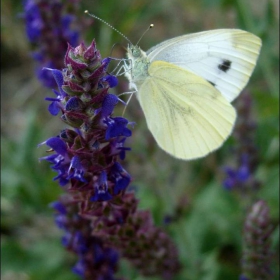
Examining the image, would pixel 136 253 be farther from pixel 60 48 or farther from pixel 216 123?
pixel 60 48

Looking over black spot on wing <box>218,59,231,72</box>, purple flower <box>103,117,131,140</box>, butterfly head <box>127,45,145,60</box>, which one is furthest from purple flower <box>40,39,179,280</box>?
black spot on wing <box>218,59,231,72</box>

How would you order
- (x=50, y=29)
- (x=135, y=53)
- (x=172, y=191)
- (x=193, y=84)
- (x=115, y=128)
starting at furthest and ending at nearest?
(x=172, y=191)
(x=50, y=29)
(x=193, y=84)
(x=135, y=53)
(x=115, y=128)

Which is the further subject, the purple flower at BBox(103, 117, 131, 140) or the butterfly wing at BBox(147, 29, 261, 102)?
the butterfly wing at BBox(147, 29, 261, 102)

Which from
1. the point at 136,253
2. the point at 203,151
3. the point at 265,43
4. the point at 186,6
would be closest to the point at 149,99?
the point at 203,151

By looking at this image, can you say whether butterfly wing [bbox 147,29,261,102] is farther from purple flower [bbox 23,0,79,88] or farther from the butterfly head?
purple flower [bbox 23,0,79,88]

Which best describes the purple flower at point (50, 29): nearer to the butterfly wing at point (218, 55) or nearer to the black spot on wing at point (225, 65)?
the butterfly wing at point (218, 55)

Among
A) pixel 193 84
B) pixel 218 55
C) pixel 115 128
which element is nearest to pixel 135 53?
pixel 193 84

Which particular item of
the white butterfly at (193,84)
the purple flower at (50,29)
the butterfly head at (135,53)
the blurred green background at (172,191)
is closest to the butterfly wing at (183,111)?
the white butterfly at (193,84)

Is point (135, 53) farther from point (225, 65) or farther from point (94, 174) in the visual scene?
point (94, 174)
